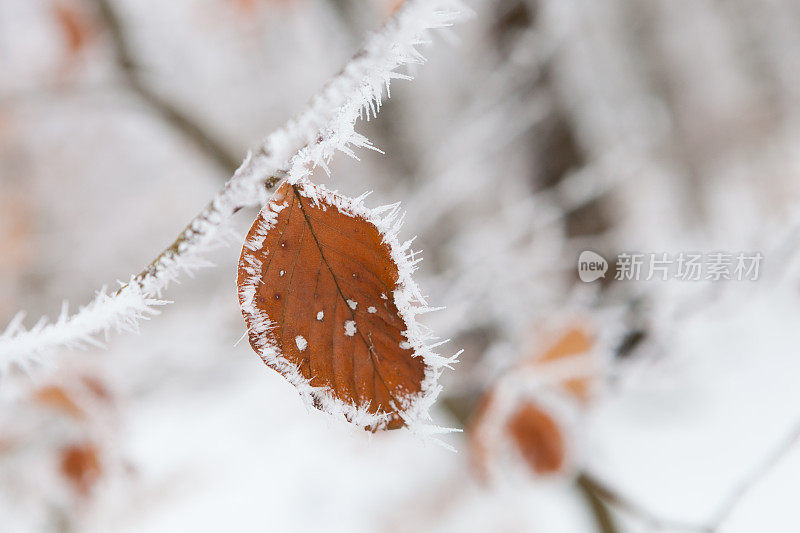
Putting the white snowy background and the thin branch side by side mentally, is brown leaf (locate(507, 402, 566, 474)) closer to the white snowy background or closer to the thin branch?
the white snowy background

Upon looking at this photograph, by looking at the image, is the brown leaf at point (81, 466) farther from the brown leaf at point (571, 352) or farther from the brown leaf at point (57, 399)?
the brown leaf at point (571, 352)

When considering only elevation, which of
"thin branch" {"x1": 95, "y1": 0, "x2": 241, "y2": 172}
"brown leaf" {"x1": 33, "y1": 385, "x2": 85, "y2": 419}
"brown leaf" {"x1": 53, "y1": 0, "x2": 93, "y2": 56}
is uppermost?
"brown leaf" {"x1": 53, "y1": 0, "x2": 93, "y2": 56}

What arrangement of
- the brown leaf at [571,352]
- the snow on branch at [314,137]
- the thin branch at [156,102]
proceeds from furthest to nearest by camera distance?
the thin branch at [156,102]
the brown leaf at [571,352]
the snow on branch at [314,137]

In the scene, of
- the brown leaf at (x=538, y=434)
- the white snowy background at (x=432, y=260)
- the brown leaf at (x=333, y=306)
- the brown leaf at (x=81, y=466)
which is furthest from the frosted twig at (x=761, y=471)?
the brown leaf at (x=81, y=466)

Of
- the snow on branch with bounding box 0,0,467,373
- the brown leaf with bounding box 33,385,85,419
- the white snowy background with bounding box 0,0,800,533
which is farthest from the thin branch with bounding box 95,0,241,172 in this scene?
the snow on branch with bounding box 0,0,467,373

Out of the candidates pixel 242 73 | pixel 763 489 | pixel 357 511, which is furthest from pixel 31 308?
pixel 763 489

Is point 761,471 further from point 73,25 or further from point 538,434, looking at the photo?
point 73,25
